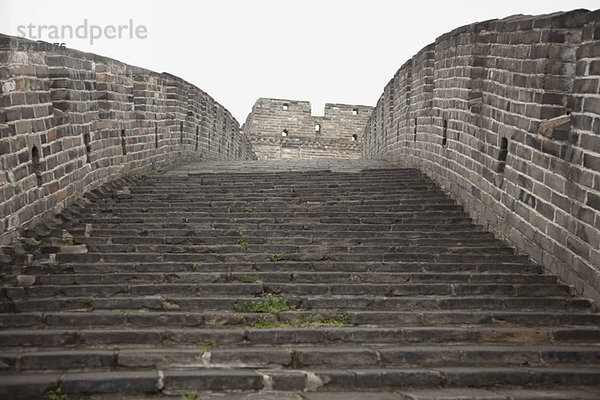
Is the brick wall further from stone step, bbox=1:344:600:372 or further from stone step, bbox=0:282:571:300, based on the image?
stone step, bbox=1:344:600:372

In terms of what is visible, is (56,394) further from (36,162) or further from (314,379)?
(36,162)

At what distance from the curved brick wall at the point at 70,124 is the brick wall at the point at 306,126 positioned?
13898mm

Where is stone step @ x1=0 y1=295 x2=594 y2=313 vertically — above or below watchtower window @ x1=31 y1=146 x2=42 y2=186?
below

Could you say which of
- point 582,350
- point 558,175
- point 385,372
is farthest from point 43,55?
point 582,350

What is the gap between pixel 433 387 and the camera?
491cm

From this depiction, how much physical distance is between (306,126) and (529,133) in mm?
21149

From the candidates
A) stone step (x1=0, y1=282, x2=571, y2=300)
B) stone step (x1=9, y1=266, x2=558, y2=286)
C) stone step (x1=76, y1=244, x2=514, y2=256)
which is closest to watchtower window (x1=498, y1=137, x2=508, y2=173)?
stone step (x1=76, y1=244, x2=514, y2=256)

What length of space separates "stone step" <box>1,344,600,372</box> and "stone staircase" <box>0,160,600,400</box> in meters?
0.01

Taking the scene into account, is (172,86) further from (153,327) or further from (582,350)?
(582,350)

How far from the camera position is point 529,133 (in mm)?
7234

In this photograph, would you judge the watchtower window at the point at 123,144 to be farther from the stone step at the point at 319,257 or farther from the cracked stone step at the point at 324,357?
the cracked stone step at the point at 324,357

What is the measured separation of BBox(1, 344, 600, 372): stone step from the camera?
5.02 m

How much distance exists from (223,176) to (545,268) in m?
6.09

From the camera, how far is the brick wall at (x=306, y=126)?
27891 millimetres
